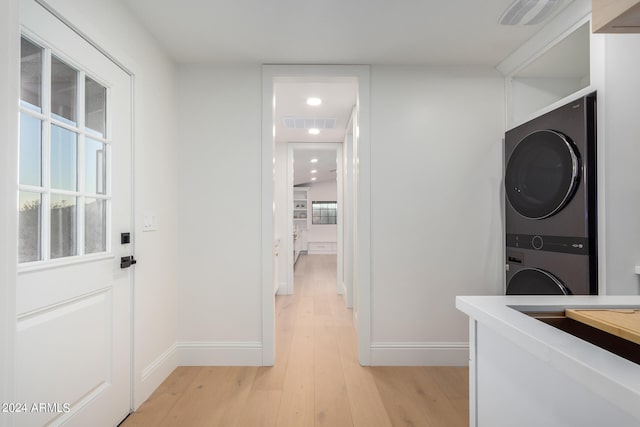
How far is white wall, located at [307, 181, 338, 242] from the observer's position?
457 inches

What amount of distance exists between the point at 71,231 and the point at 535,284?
103 inches

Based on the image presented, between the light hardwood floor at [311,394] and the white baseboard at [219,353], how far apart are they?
6cm

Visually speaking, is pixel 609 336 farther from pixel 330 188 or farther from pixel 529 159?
pixel 330 188

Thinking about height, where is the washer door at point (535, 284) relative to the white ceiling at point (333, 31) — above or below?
below

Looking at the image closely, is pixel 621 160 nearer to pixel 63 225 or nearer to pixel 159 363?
pixel 63 225

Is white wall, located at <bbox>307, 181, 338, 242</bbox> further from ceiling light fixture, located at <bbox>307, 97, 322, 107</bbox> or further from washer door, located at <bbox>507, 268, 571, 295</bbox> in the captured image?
washer door, located at <bbox>507, 268, 571, 295</bbox>

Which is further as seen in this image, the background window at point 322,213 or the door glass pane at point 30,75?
the background window at point 322,213

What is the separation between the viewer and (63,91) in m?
1.42

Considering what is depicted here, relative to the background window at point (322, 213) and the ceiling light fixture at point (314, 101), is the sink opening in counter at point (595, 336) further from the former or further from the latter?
the background window at point (322, 213)

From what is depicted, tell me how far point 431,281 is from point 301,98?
2104mm

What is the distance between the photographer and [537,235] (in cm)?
200

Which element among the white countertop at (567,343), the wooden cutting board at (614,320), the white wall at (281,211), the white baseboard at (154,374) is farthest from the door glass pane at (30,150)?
the white wall at (281,211)

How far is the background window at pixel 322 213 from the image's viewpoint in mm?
11758

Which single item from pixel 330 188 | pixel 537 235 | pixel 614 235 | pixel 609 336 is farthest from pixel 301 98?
pixel 330 188
